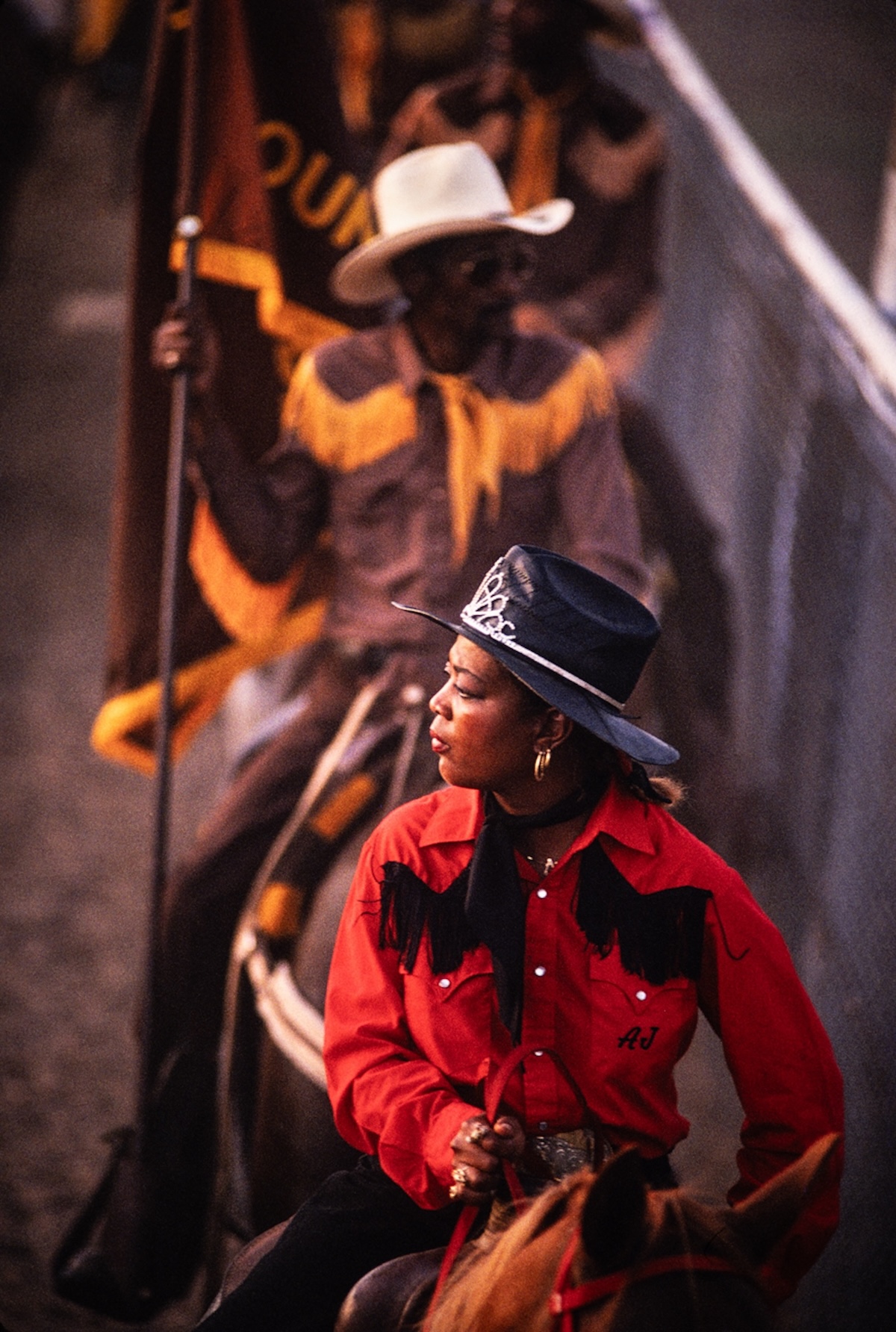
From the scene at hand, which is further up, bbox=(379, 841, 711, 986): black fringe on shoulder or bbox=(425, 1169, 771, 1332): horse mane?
bbox=(379, 841, 711, 986): black fringe on shoulder

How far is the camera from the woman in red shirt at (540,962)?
231 cm

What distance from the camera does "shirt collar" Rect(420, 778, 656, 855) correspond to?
240cm

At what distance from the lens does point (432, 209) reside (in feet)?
12.1

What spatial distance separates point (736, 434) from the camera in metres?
5.69

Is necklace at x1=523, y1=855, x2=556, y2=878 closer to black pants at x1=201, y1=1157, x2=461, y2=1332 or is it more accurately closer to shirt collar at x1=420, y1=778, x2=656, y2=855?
shirt collar at x1=420, y1=778, x2=656, y2=855

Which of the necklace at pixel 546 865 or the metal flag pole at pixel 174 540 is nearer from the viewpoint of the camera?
the necklace at pixel 546 865

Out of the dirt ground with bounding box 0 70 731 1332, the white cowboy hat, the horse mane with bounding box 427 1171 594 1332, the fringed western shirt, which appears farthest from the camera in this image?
the dirt ground with bounding box 0 70 731 1332

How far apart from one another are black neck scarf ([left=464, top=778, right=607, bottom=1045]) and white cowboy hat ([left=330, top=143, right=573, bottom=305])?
67.2 inches

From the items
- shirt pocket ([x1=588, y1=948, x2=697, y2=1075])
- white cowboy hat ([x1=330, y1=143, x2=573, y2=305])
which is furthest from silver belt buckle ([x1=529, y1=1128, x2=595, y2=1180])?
white cowboy hat ([x1=330, y1=143, x2=573, y2=305])

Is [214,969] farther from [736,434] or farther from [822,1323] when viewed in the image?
[736,434]

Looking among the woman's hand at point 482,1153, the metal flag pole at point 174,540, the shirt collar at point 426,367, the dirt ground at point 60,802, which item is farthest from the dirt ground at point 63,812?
the shirt collar at point 426,367

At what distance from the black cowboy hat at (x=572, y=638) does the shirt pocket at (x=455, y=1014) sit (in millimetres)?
443

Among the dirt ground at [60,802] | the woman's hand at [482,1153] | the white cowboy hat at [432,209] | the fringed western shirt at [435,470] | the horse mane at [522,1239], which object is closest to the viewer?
the horse mane at [522,1239]

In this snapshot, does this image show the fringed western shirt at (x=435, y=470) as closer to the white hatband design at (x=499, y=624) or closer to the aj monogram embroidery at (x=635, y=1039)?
the white hatband design at (x=499, y=624)
